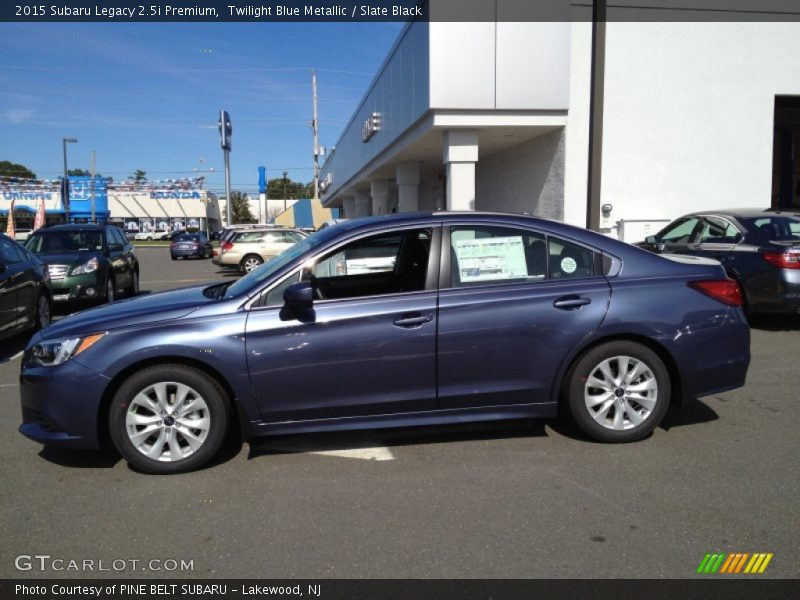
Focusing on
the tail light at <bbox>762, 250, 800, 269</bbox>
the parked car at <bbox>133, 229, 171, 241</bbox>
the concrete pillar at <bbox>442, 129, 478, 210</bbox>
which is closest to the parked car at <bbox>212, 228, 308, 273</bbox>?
the concrete pillar at <bbox>442, 129, 478, 210</bbox>

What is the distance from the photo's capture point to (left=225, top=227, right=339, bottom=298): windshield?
14.3ft

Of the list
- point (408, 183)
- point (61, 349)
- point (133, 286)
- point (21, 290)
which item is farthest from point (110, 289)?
point (408, 183)

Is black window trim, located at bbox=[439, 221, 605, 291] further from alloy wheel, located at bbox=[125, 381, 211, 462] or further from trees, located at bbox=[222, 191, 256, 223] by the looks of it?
trees, located at bbox=[222, 191, 256, 223]

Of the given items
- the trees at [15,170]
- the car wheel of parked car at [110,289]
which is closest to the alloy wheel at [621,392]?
the car wheel of parked car at [110,289]

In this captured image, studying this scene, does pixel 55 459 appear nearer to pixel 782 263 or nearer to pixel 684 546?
pixel 684 546

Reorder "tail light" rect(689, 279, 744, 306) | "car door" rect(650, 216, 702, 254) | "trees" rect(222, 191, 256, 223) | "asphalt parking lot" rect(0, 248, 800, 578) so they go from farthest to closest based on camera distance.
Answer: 1. "trees" rect(222, 191, 256, 223)
2. "car door" rect(650, 216, 702, 254)
3. "tail light" rect(689, 279, 744, 306)
4. "asphalt parking lot" rect(0, 248, 800, 578)

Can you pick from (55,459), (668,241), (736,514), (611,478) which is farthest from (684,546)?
(668,241)

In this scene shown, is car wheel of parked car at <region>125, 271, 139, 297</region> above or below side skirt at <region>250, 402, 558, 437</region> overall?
above

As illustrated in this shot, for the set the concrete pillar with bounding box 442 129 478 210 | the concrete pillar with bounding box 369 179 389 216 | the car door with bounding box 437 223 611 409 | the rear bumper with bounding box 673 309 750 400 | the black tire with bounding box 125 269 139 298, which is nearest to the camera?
the car door with bounding box 437 223 611 409

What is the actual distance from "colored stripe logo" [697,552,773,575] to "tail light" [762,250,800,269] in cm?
591

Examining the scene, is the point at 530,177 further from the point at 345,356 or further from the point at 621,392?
the point at 345,356

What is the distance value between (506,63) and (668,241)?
6463 mm

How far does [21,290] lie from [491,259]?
6.90 metres

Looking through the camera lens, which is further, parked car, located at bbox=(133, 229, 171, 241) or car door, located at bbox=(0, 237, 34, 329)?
parked car, located at bbox=(133, 229, 171, 241)
